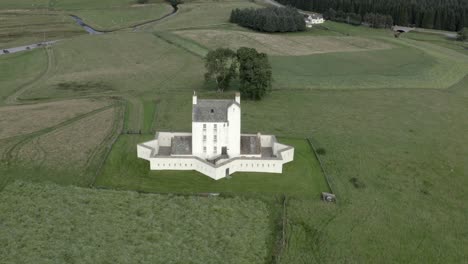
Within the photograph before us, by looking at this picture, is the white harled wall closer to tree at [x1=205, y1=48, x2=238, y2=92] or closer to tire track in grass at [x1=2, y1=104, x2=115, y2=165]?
tire track in grass at [x1=2, y1=104, x2=115, y2=165]

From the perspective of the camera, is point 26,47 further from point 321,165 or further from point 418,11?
point 418,11

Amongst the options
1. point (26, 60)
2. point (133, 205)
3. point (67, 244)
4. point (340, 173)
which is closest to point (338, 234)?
point (340, 173)

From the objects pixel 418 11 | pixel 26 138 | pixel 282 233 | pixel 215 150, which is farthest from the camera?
pixel 418 11

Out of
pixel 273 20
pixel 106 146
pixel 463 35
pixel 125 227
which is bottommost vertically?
pixel 125 227

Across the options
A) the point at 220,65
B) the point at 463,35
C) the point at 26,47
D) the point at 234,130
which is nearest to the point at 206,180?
the point at 234,130

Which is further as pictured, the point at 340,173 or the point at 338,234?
the point at 340,173

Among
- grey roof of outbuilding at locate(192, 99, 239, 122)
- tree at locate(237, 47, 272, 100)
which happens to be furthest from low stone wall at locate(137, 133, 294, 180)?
tree at locate(237, 47, 272, 100)

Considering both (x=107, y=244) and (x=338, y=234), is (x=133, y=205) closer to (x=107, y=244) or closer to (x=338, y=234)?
(x=107, y=244)
